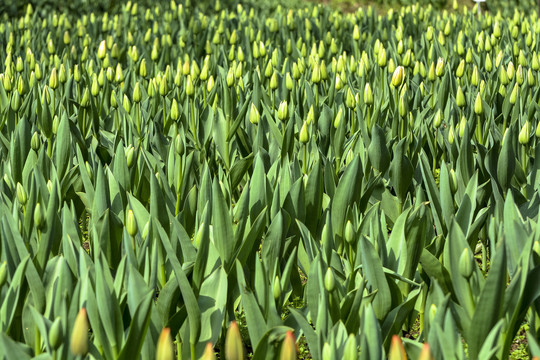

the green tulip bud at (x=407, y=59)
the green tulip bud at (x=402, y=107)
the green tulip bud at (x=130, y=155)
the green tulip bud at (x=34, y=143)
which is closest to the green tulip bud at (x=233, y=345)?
the green tulip bud at (x=130, y=155)

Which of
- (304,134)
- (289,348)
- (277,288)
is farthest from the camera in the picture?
(304,134)

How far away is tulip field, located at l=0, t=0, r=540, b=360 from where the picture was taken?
4.73 feet

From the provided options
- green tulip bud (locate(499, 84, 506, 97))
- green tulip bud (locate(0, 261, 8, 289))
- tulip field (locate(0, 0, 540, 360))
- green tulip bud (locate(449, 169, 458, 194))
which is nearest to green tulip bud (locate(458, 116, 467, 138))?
tulip field (locate(0, 0, 540, 360))

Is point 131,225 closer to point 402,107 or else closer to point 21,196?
point 21,196

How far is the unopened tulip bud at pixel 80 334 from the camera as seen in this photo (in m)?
1.13

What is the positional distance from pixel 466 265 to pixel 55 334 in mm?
827

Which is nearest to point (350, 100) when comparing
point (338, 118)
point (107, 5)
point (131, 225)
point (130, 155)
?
point (338, 118)

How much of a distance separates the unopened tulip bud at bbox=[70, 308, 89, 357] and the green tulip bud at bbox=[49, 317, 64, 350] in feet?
0.34

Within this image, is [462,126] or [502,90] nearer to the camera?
[462,126]

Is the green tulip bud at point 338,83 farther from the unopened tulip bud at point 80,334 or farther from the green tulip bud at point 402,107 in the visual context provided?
the unopened tulip bud at point 80,334

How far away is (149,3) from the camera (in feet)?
25.3

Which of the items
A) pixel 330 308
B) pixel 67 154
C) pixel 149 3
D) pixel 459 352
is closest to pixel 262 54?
pixel 67 154

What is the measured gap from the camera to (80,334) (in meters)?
1.14

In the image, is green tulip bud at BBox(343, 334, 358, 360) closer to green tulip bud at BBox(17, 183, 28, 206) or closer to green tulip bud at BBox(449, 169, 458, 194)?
green tulip bud at BBox(449, 169, 458, 194)
